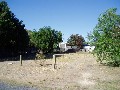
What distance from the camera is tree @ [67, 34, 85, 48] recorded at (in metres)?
93.4

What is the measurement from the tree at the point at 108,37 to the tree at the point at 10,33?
20.2 metres

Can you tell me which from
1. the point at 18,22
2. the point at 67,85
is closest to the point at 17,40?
the point at 18,22

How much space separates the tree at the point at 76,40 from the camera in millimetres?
93438

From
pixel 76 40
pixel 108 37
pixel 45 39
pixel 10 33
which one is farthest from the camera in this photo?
pixel 76 40

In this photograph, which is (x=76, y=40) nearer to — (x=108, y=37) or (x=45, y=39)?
(x=45, y=39)

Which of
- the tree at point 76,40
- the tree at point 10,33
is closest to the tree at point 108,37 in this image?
the tree at point 10,33

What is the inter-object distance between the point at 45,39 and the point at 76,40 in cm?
3779

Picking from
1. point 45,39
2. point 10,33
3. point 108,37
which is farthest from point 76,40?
point 108,37

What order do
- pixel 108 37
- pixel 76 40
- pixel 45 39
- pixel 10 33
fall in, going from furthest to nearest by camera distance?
pixel 76 40 → pixel 45 39 → pixel 10 33 → pixel 108 37

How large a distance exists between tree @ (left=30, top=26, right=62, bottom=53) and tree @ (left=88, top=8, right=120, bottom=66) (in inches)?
1355

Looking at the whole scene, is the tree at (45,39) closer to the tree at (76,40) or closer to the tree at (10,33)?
the tree at (10,33)

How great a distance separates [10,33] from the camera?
41406 mm

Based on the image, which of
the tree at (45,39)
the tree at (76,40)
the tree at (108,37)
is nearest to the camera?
the tree at (108,37)

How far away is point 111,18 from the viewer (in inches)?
920
